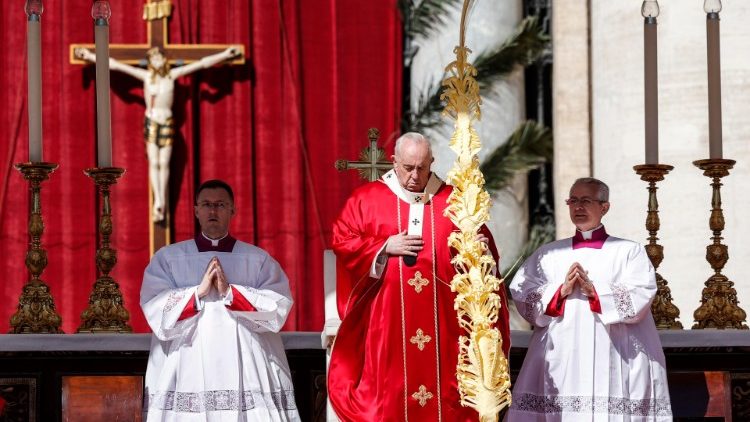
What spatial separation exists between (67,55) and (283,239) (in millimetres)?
1816

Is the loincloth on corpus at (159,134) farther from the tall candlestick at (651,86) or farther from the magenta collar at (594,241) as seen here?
the magenta collar at (594,241)

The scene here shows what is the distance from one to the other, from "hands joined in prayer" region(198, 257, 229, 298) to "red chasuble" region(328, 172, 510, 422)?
20.8 inches

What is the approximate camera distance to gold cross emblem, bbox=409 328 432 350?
7344 mm

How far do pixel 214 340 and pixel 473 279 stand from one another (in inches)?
59.7

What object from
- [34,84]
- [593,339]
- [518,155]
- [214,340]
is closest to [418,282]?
[593,339]

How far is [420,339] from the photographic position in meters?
7.35

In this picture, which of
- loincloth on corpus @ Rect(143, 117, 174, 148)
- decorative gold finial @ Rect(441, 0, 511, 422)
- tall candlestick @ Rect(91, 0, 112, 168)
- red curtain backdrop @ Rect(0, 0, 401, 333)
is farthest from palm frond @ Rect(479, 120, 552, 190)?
decorative gold finial @ Rect(441, 0, 511, 422)

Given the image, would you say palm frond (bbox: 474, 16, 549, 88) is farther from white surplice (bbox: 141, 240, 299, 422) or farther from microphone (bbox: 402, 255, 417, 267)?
microphone (bbox: 402, 255, 417, 267)

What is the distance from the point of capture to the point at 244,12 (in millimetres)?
11633

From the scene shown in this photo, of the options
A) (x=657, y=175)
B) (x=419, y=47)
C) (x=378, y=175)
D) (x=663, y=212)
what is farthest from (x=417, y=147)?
(x=419, y=47)

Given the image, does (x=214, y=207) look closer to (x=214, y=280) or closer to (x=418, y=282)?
(x=214, y=280)

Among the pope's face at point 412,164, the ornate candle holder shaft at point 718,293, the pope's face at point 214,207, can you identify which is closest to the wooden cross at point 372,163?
the pope's face at point 214,207

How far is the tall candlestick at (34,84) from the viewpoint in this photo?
8.05 metres

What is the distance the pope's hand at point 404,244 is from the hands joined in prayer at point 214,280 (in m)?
0.81
